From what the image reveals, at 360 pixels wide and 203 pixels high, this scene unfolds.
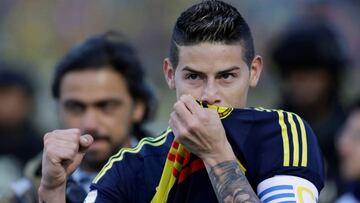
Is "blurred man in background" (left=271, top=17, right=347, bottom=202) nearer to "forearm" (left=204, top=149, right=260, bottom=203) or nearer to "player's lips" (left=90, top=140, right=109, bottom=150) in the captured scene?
"player's lips" (left=90, top=140, right=109, bottom=150)

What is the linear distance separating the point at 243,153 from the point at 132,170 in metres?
0.44

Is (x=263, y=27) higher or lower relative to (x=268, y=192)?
lower

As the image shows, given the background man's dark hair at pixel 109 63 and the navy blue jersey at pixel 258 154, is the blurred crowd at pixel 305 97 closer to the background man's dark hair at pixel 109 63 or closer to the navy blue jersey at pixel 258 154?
the background man's dark hair at pixel 109 63

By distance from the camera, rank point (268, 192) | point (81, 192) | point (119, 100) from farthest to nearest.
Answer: point (119, 100) → point (81, 192) → point (268, 192)

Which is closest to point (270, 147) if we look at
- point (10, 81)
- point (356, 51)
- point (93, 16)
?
point (10, 81)

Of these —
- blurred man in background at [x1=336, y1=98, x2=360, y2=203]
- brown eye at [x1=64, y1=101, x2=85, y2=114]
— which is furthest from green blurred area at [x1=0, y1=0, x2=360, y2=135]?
brown eye at [x1=64, y1=101, x2=85, y2=114]

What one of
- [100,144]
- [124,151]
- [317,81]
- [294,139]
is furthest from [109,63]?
[294,139]

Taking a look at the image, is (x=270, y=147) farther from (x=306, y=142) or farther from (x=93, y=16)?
(x=93, y=16)

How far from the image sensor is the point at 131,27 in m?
12.8

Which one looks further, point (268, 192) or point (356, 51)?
point (356, 51)

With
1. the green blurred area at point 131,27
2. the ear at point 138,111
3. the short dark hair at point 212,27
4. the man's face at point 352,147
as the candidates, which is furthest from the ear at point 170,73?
the green blurred area at point 131,27

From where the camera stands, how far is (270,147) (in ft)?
12.9

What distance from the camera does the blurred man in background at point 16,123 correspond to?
9711 millimetres

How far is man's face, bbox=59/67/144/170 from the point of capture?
6090 millimetres
